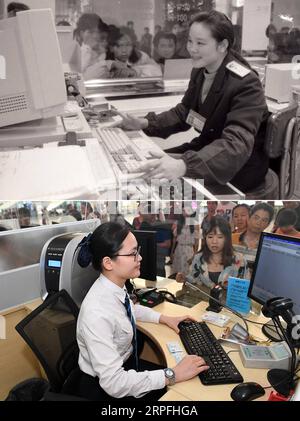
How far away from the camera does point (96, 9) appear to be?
1.79 metres

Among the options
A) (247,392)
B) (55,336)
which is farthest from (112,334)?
(247,392)

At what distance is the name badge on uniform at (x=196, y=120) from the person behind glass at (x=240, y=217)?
44cm

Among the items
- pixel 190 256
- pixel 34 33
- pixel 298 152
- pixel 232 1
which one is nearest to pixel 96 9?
pixel 34 33

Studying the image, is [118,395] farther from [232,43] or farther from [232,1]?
[232,1]

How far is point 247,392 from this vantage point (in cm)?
128

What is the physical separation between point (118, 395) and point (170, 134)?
1.20 m

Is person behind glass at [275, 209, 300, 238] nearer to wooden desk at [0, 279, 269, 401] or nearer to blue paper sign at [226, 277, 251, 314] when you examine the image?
blue paper sign at [226, 277, 251, 314]

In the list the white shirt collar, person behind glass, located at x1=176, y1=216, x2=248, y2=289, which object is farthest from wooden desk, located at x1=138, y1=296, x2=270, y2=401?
the white shirt collar

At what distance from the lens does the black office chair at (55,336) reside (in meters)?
1.51

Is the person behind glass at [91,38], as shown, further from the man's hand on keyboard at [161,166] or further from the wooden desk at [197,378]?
the wooden desk at [197,378]

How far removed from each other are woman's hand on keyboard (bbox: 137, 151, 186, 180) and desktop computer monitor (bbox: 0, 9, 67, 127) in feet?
1.72

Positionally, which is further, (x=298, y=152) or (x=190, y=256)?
(x=190, y=256)

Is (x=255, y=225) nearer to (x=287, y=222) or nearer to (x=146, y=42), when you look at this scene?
(x=287, y=222)

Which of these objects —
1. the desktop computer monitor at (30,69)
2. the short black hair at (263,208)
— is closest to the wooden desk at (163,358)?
the short black hair at (263,208)
